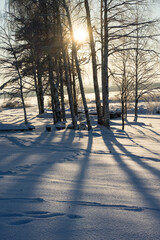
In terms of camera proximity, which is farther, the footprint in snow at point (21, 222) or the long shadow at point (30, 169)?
the long shadow at point (30, 169)

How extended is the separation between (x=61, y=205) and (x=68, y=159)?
2.08 metres

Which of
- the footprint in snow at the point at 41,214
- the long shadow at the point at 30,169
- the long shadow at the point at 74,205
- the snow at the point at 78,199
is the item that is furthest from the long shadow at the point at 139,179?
the long shadow at the point at 30,169

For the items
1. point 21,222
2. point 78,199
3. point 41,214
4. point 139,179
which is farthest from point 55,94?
point 21,222

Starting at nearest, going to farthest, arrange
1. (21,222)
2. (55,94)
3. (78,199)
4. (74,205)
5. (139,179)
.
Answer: (21,222) < (74,205) < (78,199) < (139,179) < (55,94)

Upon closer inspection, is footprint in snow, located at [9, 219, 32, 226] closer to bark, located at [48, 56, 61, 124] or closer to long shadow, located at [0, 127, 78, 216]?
long shadow, located at [0, 127, 78, 216]

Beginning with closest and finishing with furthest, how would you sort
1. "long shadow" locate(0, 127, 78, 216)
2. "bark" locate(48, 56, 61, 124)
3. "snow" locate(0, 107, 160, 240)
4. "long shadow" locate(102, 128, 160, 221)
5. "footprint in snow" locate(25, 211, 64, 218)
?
"snow" locate(0, 107, 160, 240) → "footprint in snow" locate(25, 211, 64, 218) → "long shadow" locate(102, 128, 160, 221) → "long shadow" locate(0, 127, 78, 216) → "bark" locate(48, 56, 61, 124)

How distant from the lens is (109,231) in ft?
5.90

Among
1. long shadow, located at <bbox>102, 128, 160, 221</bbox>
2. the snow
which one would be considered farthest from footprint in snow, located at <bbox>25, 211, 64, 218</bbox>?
long shadow, located at <bbox>102, 128, 160, 221</bbox>

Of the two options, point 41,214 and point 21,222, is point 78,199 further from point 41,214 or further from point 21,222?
point 21,222

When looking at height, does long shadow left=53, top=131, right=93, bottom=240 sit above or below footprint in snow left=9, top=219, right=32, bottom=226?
below

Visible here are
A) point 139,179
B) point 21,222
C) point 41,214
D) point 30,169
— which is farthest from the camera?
point 30,169

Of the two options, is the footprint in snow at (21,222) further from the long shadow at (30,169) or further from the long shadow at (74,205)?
the long shadow at (30,169)

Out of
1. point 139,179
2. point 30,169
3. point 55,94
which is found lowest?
point 139,179

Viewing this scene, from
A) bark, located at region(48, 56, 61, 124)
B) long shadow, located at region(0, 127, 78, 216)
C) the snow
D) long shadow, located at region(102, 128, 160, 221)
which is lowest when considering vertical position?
long shadow, located at region(102, 128, 160, 221)
